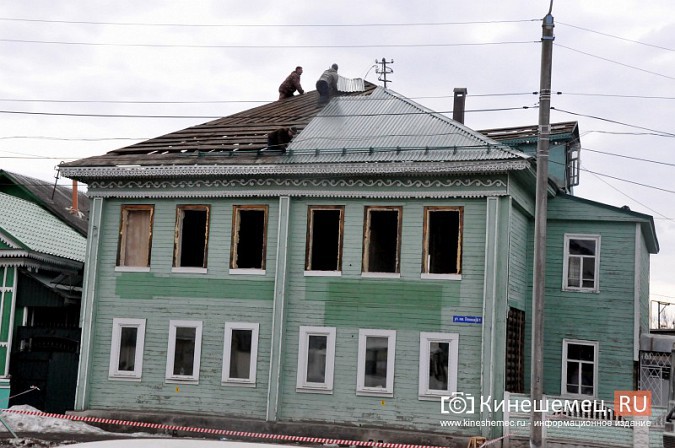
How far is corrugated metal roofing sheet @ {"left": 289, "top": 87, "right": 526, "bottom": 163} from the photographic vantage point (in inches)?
844

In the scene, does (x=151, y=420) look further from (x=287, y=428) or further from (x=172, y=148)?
(x=172, y=148)

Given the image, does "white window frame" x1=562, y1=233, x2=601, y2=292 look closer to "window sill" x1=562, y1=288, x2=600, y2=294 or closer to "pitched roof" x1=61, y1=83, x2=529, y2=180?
"window sill" x1=562, y1=288, x2=600, y2=294

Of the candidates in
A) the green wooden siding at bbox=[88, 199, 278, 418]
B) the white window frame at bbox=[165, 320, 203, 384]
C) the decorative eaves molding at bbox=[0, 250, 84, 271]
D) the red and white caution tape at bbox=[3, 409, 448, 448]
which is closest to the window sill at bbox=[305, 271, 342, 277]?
the green wooden siding at bbox=[88, 199, 278, 418]

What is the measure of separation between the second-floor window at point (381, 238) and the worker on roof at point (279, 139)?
2.98 m

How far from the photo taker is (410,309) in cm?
2102

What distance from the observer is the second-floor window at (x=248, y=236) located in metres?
22.5

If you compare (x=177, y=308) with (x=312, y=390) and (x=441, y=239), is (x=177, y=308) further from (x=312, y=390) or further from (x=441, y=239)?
(x=441, y=239)

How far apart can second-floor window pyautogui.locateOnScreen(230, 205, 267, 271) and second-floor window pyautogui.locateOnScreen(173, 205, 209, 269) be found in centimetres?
86

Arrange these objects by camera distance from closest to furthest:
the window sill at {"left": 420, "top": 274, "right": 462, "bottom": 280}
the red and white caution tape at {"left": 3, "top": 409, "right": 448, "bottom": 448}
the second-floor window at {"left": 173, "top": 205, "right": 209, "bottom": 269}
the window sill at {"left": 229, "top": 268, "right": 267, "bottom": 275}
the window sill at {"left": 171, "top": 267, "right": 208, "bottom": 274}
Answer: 1. the red and white caution tape at {"left": 3, "top": 409, "right": 448, "bottom": 448}
2. the window sill at {"left": 420, "top": 274, "right": 462, "bottom": 280}
3. the window sill at {"left": 229, "top": 268, "right": 267, "bottom": 275}
4. the window sill at {"left": 171, "top": 267, "right": 208, "bottom": 274}
5. the second-floor window at {"left": 173, "top": 205, "right": 209, "bottom": 269}

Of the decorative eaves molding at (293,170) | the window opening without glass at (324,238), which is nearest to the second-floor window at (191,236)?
the decorative eaves molding at (293,170)

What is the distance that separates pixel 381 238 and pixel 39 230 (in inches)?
452

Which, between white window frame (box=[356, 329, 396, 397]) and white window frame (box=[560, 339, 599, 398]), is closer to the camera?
white window frame (box=[356, 329, 396, 397])

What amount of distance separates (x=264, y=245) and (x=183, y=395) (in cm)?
438

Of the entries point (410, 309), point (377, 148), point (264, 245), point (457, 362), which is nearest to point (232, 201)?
point (264, 245)
